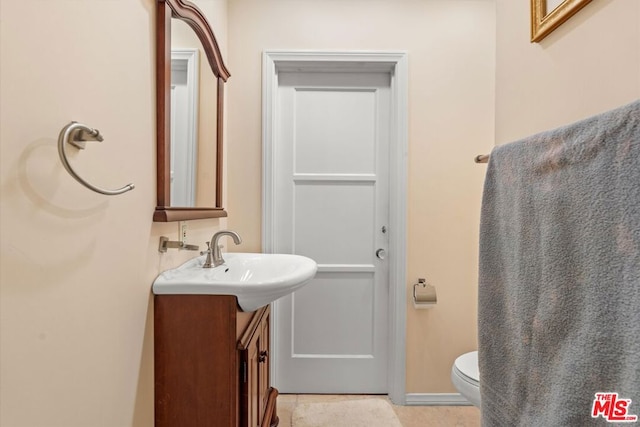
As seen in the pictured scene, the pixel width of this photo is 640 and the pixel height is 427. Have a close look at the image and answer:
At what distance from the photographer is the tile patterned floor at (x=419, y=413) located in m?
1.68

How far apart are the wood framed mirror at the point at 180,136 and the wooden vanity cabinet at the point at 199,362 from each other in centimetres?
33

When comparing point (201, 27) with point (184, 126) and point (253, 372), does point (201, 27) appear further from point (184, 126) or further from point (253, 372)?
point (253, 372)

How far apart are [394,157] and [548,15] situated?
109 centimetres

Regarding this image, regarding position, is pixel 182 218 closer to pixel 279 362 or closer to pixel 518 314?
pixel 518 314

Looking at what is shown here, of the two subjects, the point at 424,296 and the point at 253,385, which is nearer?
the point at 253,385

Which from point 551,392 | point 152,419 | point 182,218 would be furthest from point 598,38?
point 152,419

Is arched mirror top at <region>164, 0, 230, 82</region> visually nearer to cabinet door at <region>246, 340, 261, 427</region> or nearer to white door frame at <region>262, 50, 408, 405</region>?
white door frame at <region>262, 50, 408, 405</region>

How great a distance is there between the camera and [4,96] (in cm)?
52

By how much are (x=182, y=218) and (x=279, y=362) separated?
125 centimetres

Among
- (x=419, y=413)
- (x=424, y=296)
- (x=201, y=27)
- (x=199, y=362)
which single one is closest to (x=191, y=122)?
(x=201, y=27)

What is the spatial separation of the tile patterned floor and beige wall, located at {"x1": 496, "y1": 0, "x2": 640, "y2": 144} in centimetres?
160

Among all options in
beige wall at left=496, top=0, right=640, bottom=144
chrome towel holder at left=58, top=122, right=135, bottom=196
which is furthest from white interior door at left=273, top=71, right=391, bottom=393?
chrome towel holder at left=58, top=122, right=135, bottom=196

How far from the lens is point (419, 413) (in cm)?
175

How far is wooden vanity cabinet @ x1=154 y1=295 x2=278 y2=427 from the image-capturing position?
3.08ft
